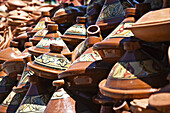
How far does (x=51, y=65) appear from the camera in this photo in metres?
2.44

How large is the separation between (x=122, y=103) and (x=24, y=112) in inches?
46.4

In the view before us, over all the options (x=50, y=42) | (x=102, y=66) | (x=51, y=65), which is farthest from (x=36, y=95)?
(x=102, y=66)

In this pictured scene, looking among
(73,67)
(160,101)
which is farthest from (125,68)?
(73,67)

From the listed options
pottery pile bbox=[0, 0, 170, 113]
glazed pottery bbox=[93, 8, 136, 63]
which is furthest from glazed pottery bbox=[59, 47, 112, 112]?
glazed pottery bbox=[93, 8, 136, 63]

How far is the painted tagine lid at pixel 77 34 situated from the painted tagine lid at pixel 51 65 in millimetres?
485

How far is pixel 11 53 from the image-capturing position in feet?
12.5

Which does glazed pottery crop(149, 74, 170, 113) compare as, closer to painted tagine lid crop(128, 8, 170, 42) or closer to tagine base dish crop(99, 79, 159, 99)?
tagine base dish crop(99, 79, 159, 99)

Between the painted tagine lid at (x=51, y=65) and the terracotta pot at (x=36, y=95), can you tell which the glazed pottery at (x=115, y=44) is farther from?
the terracotta pot at (x=36, y=95)

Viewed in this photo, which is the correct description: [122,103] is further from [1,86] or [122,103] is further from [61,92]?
[1,86]

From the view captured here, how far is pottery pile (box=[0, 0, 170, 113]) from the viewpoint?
1563 mm

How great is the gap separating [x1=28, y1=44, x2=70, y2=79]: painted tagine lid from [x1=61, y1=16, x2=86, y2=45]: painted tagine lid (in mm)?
485

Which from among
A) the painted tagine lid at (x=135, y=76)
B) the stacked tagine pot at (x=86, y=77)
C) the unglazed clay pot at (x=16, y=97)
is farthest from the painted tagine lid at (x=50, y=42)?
the painted tagine lid at (x=135, y=76)

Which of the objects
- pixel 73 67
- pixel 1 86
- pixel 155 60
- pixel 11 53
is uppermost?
pixel 155 60

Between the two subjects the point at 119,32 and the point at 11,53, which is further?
the point at 11,53
